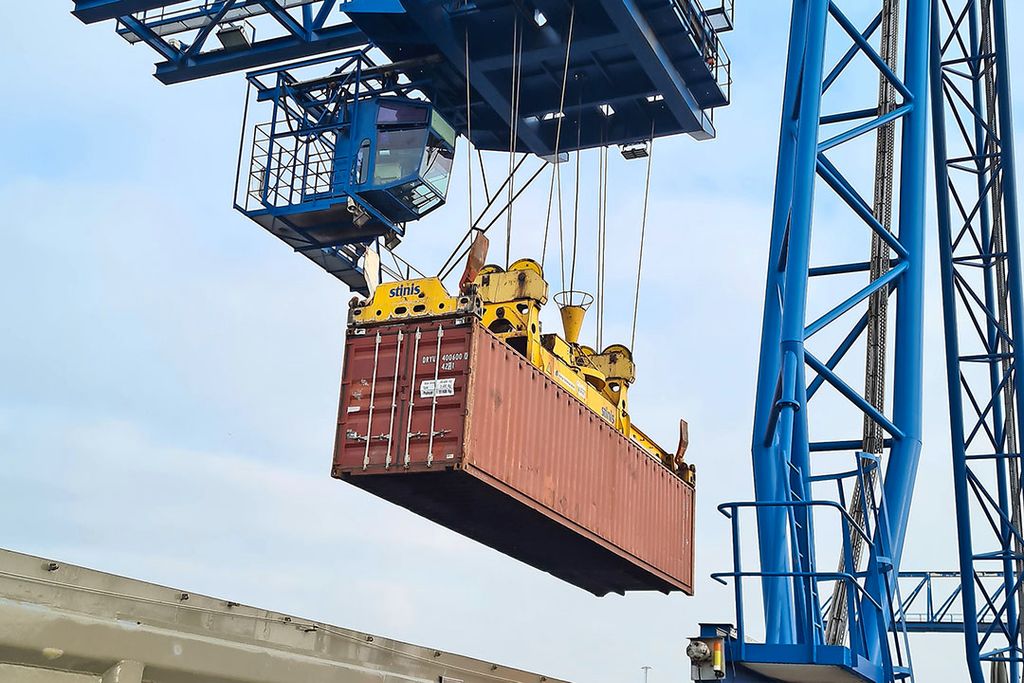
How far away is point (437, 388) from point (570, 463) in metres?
2.58

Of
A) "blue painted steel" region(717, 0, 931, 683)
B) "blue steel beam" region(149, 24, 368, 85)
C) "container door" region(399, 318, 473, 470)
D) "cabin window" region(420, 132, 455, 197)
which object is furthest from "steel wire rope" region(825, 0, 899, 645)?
"blue steel beam" region(149, 24, 368, 85)

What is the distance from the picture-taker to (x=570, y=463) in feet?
51.7

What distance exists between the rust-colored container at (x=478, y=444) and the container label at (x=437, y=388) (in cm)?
1

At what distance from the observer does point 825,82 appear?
45.5 ft

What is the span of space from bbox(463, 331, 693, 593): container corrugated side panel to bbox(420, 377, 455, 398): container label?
1.04ft

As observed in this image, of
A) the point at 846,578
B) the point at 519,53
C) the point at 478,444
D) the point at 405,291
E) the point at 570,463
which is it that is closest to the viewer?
the point at 846,578

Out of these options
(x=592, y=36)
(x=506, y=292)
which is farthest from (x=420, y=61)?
(x=506, y=292)

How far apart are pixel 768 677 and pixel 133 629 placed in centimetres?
503

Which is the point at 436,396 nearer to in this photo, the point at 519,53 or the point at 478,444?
the point at 478,444

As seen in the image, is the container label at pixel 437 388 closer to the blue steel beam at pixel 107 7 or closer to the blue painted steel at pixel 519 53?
the blue painted steel at pixel 519 53

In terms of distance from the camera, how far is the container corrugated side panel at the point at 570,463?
557 inches

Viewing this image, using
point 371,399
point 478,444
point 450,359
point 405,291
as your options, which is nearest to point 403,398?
point 371,399

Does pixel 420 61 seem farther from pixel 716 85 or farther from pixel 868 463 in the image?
pixel 868 463

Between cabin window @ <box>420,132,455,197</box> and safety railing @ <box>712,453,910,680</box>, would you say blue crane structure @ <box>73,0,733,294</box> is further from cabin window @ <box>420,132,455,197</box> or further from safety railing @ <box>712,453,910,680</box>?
safety railing @ <box>712,453,910,680</box>
